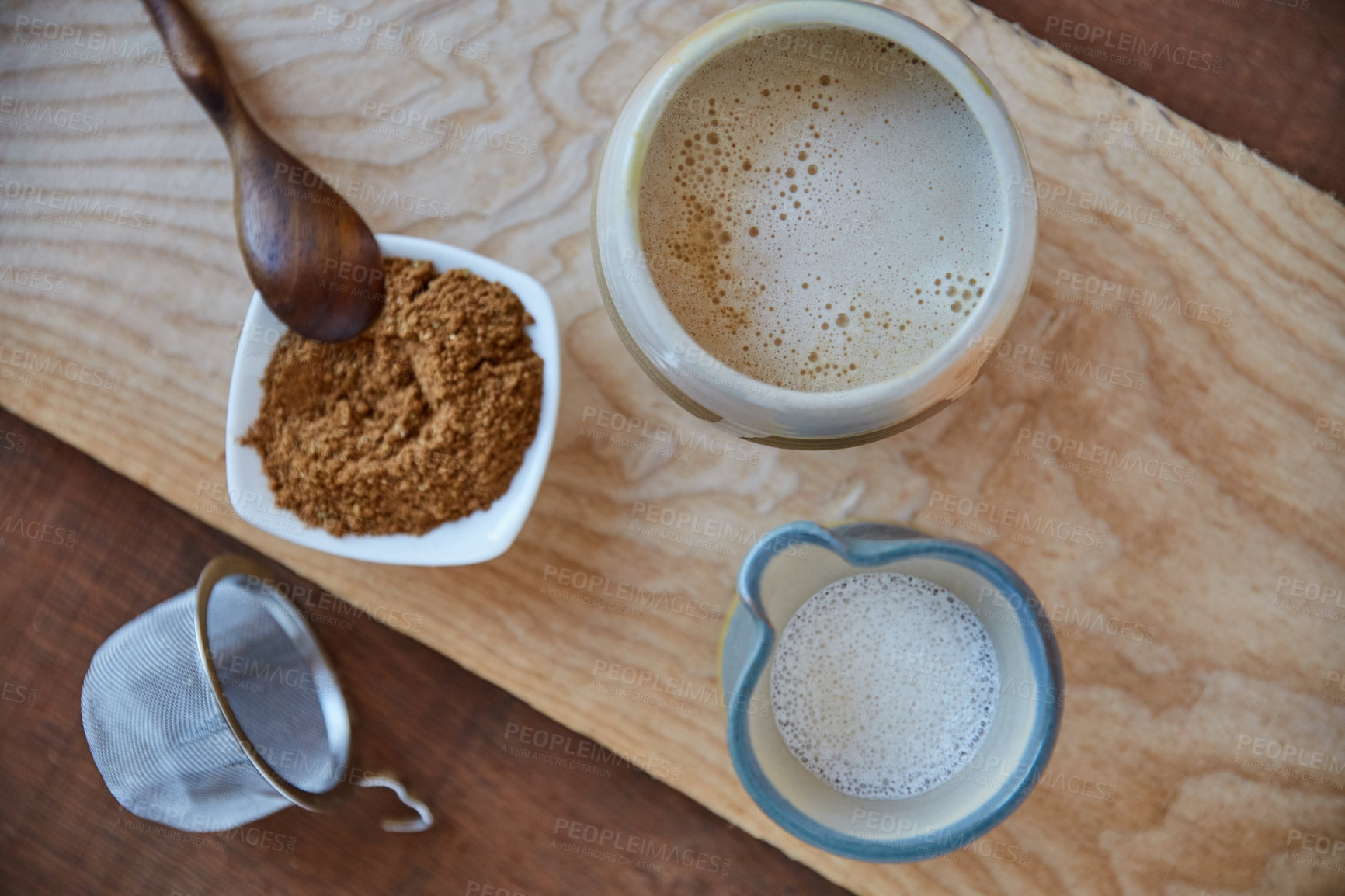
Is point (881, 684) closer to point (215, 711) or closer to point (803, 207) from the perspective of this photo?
point (803, 207)

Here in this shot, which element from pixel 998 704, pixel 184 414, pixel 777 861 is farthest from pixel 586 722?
pixel 184 414

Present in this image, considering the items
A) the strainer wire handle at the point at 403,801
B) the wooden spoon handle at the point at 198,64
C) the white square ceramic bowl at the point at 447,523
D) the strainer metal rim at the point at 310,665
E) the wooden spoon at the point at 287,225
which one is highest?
the wooden spoon handle at the point at 198,64

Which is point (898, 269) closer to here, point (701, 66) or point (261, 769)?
point (701, 66)

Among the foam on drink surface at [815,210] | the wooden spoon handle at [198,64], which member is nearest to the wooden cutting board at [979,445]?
the wooden spoon handle at [198,64]

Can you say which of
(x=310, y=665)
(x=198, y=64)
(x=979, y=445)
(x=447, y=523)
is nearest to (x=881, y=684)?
(x=979, y=445)

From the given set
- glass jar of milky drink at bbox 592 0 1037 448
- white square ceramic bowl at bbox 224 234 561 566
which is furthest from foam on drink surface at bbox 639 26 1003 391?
white square ceramic bowl at bbox 224 234 561 566

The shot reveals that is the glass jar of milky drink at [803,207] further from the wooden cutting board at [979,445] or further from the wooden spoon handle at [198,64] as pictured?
the wooden spoon handle at [198,64]

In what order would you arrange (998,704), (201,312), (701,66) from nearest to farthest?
(701,66), (998,704), (201,312)
